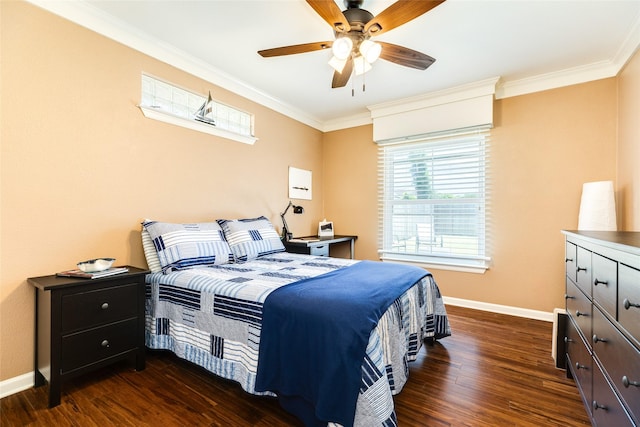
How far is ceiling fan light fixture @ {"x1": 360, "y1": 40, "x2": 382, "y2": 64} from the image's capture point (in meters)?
1.88

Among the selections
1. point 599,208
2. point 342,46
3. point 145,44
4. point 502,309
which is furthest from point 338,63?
point 502,309

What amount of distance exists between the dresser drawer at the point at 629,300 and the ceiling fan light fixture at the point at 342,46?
5.86ft

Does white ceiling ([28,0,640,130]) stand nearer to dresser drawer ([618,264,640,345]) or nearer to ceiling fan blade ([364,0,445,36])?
ceiling fan blade ([364,0,445,36])

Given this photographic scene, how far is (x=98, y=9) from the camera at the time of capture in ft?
6.79

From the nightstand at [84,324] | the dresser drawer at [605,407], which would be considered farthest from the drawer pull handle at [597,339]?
the nightstand at [84,324]

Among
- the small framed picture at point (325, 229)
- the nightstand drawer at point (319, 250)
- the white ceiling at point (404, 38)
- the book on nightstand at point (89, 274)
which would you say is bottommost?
the nightstand drawer at point (319, 250)

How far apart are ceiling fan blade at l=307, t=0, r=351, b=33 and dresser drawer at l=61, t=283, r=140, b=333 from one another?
213cm

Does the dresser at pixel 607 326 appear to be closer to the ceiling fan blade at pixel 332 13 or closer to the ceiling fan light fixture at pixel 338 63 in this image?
the ceiling fan blade at pixel 332 13

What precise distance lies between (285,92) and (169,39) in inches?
53.2

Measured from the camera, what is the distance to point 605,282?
1227 millimetres

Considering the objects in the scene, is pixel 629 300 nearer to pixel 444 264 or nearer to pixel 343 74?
pixel 343 74

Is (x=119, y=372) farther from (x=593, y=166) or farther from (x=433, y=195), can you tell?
(x=593, y=166)

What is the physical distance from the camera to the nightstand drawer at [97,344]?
5.52 ft

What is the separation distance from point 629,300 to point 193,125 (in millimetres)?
3172
